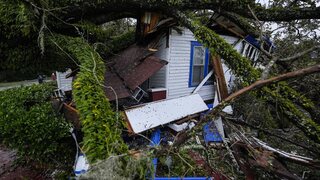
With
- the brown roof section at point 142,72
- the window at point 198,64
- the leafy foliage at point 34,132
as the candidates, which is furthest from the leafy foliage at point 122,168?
the window at point 198,64

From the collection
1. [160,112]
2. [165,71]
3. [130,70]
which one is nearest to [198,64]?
[165,71]

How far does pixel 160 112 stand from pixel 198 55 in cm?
368

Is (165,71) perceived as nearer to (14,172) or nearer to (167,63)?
(167,63)

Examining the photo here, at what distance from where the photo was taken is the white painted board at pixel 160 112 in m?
5.71

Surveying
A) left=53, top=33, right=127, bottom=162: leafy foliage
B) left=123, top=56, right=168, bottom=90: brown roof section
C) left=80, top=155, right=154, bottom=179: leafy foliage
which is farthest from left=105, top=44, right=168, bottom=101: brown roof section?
left=80, top=155, right=154, bottom=179: leafy foliage

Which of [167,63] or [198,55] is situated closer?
[167,63]

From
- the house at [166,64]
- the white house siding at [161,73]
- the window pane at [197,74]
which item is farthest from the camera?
the window pane at [197,74]

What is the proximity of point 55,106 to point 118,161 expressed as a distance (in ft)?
18.1

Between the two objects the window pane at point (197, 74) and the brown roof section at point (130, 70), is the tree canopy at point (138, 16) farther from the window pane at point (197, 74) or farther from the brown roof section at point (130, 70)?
the window pane at point (197, 74)

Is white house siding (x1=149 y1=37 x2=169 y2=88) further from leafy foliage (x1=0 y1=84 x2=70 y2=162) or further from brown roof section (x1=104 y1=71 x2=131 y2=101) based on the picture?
leafy foliage (x1=0 y1=84 x2=70 y2=162)

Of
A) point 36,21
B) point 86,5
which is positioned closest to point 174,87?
point 86,5

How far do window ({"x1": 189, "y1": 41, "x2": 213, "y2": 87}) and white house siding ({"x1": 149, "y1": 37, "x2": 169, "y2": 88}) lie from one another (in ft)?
4.10

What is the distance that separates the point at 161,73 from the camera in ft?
26.9

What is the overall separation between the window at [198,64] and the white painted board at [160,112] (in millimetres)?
1685
